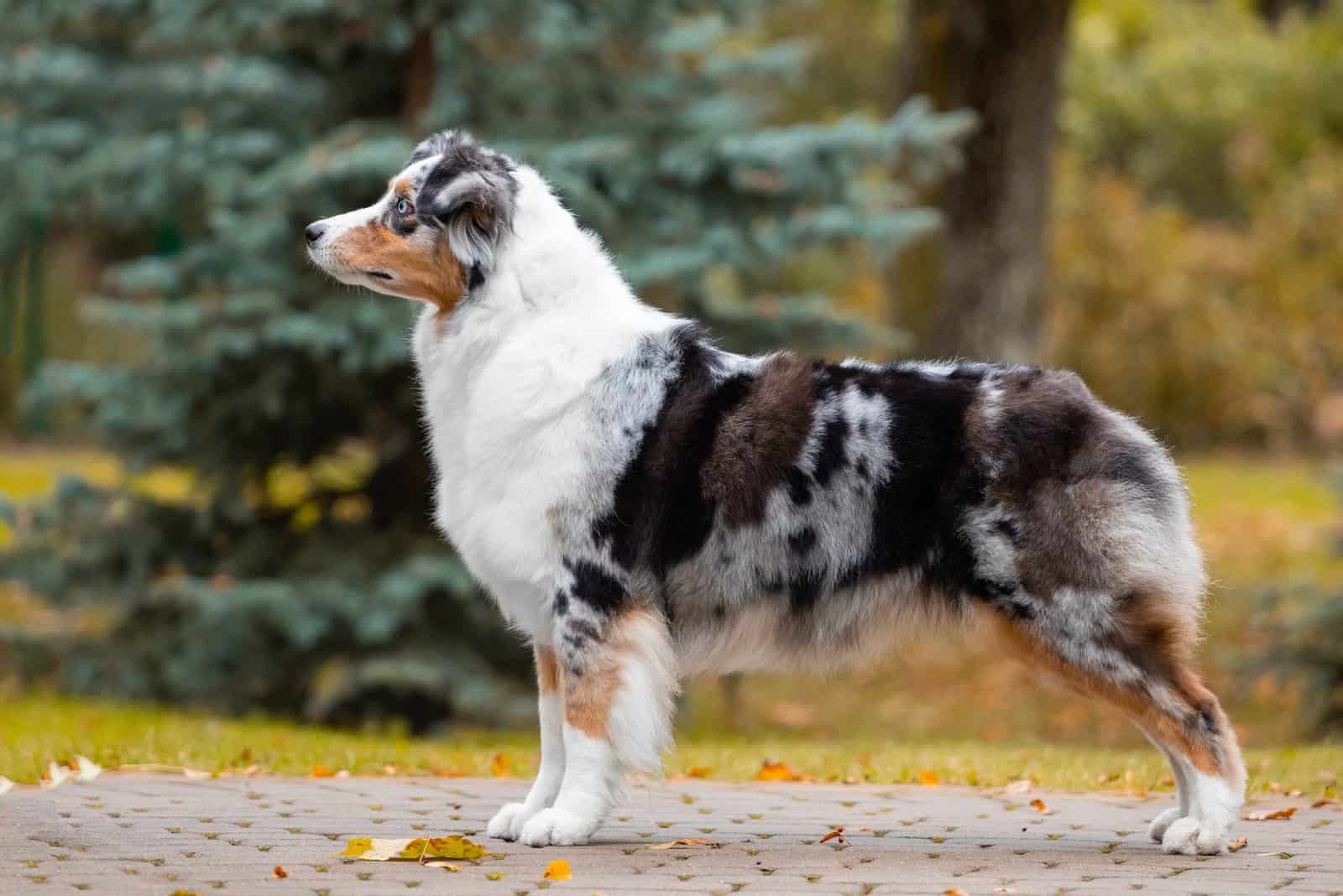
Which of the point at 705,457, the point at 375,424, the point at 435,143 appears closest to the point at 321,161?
the point at 375,424

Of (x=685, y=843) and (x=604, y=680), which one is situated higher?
(x=604, y=680)

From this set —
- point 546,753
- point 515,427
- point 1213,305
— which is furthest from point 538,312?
point 1213,305

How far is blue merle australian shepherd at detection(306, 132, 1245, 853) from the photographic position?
16.5 ft

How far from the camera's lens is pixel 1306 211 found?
23.4 metres

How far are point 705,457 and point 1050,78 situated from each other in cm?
878

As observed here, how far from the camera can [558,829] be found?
16.9ft

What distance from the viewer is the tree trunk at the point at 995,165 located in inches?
505

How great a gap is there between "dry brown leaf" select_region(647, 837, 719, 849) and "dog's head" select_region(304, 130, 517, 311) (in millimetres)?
1918

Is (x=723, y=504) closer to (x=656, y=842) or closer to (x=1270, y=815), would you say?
(x=656, y=842)

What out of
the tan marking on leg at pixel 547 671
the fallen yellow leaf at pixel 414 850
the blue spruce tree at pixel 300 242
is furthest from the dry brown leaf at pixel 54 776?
the blue spruce tree at pixel 300 242

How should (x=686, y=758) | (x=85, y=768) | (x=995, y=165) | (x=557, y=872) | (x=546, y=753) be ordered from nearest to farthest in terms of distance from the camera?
(x=557, y=872)
(x=546, y=753)
(x=85, y=768)
(x=686, y=758)
(x=995, y=165)

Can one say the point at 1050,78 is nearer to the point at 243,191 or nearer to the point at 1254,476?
the point at 243,191

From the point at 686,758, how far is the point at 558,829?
275 centimetres

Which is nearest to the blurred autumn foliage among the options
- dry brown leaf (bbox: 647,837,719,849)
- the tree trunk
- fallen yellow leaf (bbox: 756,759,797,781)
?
the tree trunk
